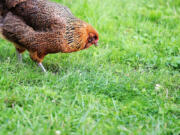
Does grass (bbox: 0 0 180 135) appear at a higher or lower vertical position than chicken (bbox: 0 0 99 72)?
lower

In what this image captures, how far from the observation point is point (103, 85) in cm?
368

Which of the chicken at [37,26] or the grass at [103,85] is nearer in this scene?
the grass at [103,85]

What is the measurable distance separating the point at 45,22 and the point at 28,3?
1.33ft

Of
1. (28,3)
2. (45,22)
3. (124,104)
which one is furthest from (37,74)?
(124,104)

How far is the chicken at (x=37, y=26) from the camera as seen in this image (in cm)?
385

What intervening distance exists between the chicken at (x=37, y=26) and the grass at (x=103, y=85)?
36 cm

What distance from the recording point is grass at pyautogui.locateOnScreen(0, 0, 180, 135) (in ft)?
9.35

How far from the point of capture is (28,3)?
3.93 metres

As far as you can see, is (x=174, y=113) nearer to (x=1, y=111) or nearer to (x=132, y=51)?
(x=132, y=51)

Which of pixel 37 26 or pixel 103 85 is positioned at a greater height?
pixel 37 26

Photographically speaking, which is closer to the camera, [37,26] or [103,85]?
[103,85]

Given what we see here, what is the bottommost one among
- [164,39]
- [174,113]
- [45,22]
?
[174,113]

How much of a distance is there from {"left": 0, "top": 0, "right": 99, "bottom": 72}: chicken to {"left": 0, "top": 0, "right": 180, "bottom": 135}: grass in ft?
1.17

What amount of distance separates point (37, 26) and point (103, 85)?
1.29m
